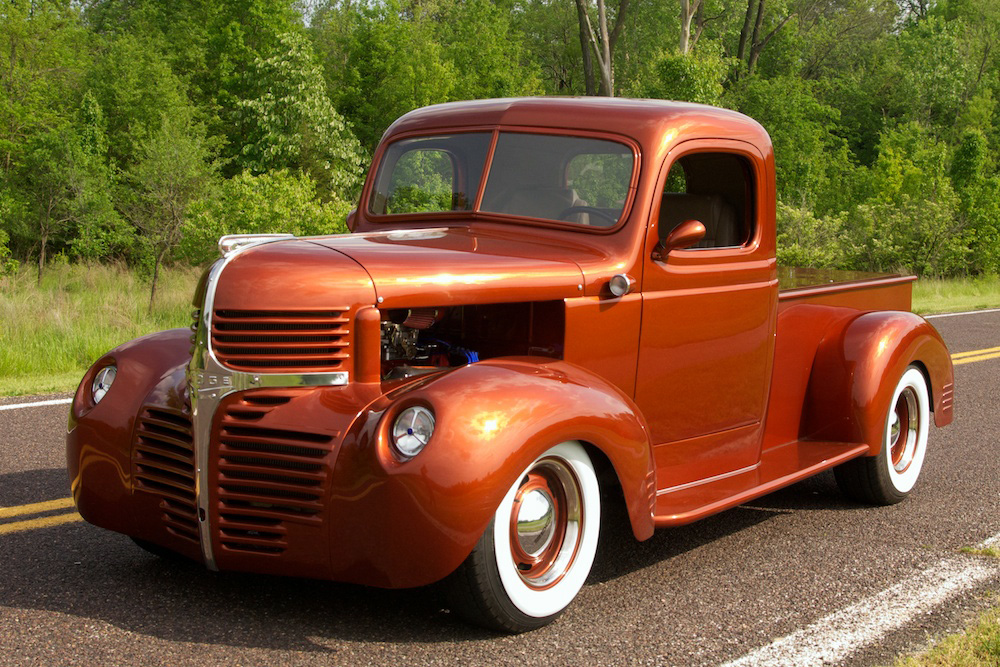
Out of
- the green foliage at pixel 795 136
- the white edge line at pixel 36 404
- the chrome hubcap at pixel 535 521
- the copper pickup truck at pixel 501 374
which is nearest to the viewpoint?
the copper pickup truck at pixel 501 374

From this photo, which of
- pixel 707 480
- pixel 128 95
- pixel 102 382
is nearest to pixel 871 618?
pixel 707 480

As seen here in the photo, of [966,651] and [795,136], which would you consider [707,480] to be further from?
[795,136]

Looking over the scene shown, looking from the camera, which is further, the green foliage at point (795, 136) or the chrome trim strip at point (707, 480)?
the green foliage at point (795, 136)

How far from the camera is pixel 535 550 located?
3.86 metres

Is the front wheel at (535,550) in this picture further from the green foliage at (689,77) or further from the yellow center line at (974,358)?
the green foliage at (689,77)

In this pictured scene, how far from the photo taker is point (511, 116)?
5.01 meters

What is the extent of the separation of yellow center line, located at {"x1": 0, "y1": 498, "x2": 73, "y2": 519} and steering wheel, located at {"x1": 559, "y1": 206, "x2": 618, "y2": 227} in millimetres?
2758

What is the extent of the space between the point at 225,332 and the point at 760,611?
88.0 inches

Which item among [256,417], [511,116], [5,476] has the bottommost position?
[5,476]

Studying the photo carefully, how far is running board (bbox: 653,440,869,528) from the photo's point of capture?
4.36 meters

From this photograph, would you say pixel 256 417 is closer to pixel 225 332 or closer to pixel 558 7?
pixel 225 332

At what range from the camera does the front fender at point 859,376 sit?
552cm

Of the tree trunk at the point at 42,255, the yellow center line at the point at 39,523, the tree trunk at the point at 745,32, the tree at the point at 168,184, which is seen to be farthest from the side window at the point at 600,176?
the tree trunk at the point at 745,32

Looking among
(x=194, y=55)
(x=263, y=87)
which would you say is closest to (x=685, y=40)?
(x=263, y=87)
